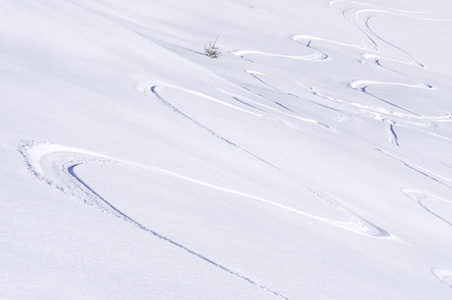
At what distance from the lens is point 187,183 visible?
2471mm

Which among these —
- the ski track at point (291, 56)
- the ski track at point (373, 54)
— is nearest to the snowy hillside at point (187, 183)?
the ski track at point (373, 54)

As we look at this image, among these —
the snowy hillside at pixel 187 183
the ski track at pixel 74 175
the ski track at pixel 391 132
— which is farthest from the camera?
the ski track at pixel 391 132

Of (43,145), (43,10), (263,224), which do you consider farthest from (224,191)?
(43,10)

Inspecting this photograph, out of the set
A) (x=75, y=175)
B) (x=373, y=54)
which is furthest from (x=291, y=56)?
(x=75, y=175)

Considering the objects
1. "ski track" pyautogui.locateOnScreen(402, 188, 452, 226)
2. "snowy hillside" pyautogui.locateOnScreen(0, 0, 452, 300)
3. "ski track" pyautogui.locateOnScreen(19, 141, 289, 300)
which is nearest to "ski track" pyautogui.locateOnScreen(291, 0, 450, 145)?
"snowy hillside" pyautogui.locateOnScreen(0, 0, 452, 300)

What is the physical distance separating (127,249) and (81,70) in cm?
180

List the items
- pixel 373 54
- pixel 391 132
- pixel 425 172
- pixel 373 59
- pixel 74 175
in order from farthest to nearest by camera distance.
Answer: pixel 373 54, pixel 373 59, pixel 391 132, pixel 425 172, pixel 74 175

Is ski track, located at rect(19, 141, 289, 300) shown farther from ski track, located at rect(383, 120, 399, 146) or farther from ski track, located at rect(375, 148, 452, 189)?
ski track, located at rect(383, 120, 399, 146)

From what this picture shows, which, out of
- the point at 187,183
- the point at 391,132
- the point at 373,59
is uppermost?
the point at 373,59

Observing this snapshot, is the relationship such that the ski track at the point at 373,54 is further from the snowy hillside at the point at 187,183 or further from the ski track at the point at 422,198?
the ski track at the point at 422,198

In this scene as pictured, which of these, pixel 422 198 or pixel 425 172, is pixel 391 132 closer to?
pixel 425 172

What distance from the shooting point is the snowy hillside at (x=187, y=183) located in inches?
65.6

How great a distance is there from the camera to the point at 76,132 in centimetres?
250

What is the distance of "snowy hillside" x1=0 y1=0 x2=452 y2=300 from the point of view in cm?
167
